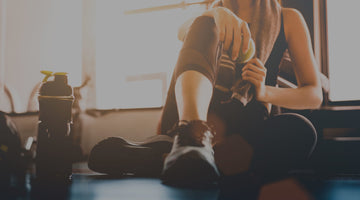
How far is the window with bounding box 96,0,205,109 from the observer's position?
74.4 inches

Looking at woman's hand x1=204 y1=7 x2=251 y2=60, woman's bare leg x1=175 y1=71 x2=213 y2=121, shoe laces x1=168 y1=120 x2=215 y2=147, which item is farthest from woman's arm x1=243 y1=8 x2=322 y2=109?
shoe laces x1=168 y1=120 x2=215 y2=147

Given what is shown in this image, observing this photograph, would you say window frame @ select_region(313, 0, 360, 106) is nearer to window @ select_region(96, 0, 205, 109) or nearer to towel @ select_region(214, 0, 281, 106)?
towel @ select_region(214, 0, 281, 106)

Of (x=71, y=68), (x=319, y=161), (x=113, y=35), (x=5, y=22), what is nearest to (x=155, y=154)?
(x=319, y=161)

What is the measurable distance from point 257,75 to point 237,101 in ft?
0.49

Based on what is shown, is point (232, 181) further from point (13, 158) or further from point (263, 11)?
point (263, 11)

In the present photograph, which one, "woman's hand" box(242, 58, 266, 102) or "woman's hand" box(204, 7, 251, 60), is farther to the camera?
"woman's hand" box(242, 58, 266, 102)

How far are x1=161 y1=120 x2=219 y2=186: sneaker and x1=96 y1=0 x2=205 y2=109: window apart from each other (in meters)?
1.03

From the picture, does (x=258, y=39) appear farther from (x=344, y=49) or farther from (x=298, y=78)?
(x=344, y=49)

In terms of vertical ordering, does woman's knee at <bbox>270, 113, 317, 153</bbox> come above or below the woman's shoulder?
below

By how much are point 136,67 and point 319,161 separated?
113cm

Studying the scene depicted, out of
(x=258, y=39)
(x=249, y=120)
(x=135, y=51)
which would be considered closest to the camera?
(x=249, y=120)

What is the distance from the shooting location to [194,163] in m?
0.74

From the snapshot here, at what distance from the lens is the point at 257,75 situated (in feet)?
4.34


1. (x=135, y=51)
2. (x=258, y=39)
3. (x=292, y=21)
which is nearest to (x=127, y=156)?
(x=258, y=39)
